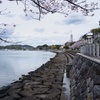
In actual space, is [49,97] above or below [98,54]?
below

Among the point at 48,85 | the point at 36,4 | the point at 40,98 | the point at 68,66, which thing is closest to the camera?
the point at 36,4

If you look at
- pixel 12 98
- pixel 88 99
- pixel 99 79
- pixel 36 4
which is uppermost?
pixel 36 4

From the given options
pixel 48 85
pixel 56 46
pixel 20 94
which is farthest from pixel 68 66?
pixel 56 46

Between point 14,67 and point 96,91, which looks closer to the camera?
point 96,91

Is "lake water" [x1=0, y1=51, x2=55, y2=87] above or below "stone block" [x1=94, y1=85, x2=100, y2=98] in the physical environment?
below

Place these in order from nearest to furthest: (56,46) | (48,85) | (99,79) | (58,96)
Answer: (99,79), (58,96), (48,85), (56,46)

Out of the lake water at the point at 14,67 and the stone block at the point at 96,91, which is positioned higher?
the stone block at the point at 96,91

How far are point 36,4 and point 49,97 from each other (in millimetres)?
5566

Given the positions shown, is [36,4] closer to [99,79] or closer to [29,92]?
[99,79]

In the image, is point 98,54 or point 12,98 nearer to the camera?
point 12,98

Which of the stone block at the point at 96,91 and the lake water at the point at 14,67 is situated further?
the lake water at the point at 14,67

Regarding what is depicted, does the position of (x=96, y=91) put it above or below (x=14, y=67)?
above

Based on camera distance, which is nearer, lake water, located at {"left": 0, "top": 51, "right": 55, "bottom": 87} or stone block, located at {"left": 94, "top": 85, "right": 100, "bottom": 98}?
stone block, located at {"left": 94, "top": 85, "right": 100, "bottom": 98}

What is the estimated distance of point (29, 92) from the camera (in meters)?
10.5
